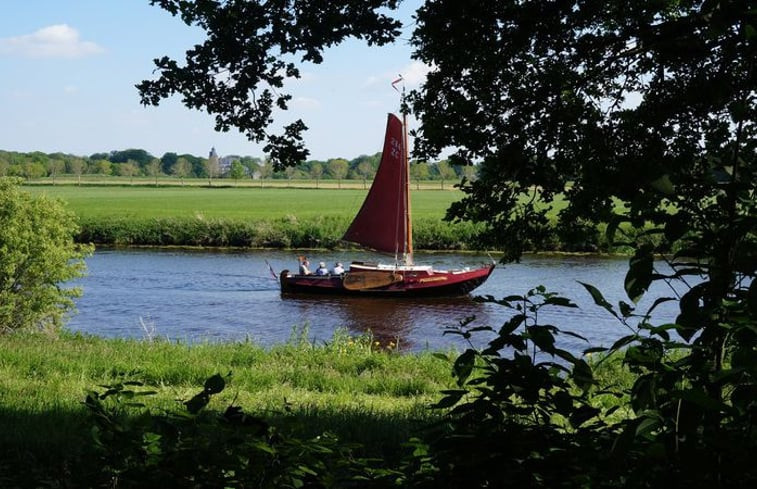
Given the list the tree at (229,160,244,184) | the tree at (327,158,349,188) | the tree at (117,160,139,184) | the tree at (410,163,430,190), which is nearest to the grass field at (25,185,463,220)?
the tree at (410,163,430,190)

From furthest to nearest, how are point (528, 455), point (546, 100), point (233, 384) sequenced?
point (233, 384)
point (546, 100)
point (528, 455)

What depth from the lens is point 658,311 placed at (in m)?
24.1

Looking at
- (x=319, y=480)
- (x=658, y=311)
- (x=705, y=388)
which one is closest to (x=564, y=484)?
(x=705, y=388)

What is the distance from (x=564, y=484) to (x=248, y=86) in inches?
154

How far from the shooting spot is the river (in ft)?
73.9

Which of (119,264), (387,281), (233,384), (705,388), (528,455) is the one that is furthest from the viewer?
(119,264)

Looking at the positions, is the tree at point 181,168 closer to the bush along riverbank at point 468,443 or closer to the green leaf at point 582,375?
the bush along riverbank at point 468,443

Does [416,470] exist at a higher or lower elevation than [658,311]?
higher

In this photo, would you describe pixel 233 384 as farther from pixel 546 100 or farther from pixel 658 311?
pixel 658 311

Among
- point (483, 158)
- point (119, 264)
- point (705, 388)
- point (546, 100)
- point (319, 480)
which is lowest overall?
point (119, 264)

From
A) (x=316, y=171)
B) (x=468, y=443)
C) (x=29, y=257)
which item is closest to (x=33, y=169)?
(x=316, y=171)

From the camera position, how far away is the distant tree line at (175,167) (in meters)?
118

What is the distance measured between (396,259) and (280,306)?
19.5 feet

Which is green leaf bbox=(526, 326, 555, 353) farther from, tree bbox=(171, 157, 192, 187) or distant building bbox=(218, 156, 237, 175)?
distant building bbox=(218, 156, 237, 175)
